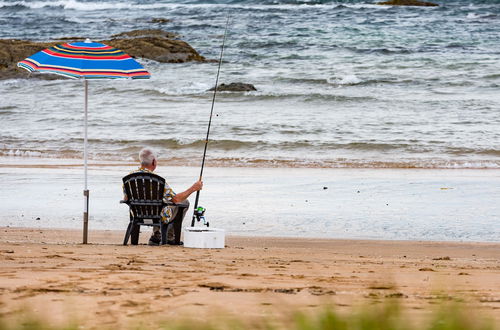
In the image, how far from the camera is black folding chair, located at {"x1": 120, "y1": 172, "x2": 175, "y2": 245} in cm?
743

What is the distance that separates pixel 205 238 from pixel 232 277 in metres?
2.10

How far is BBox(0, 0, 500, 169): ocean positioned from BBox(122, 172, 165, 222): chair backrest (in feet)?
23.7

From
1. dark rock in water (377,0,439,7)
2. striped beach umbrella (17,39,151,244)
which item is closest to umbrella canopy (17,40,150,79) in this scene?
striped beach umbrella (17,39,151,244)

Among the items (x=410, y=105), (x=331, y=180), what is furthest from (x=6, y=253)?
(x=410, y=105)

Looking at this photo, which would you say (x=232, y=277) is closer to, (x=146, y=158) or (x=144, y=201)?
(x=144, y=201)

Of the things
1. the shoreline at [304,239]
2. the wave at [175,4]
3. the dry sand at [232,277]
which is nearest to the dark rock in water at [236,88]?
the shoreline at [304,239]

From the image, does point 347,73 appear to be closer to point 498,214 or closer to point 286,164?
point 286,164

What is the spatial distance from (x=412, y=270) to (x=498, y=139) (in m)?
11.8

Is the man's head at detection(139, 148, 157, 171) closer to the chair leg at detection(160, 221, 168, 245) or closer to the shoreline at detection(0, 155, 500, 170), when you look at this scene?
the chair leg at detection(160, 221, 168, 245)

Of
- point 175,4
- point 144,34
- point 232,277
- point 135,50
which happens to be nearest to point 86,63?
point 232,277

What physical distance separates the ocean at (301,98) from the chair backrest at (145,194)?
7.24 meters

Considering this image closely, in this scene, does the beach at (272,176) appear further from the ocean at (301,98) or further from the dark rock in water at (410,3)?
the dark rock in water at (410,3)

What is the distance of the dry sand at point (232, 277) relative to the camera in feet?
13.1

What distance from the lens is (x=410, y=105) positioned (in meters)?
22.2
